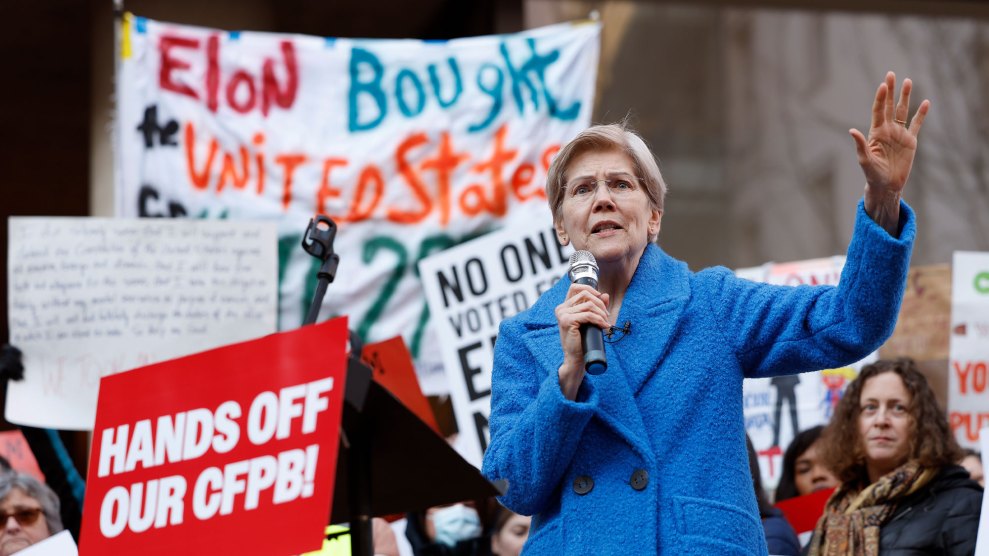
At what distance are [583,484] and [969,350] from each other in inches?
106

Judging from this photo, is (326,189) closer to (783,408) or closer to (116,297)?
Answer: (116,297)

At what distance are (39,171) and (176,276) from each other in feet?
14.2

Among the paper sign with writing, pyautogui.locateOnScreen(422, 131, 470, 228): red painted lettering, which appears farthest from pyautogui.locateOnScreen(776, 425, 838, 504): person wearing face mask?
the paper sign with writing

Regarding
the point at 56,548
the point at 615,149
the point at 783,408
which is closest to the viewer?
the point at 615,149

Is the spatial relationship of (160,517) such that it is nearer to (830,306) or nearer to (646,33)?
(830,306)

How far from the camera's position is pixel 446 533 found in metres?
4.61

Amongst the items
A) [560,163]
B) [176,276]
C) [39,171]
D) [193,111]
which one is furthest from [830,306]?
[39,171]

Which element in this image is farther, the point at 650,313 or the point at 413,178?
the point at 413,178

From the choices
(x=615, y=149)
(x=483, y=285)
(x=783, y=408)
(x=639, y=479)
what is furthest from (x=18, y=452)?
(x=639, y=479)

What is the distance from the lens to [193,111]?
17.6ft

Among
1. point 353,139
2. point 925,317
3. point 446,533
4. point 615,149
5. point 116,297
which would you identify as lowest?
point 446,533

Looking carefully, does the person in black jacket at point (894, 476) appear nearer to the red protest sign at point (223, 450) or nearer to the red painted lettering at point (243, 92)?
the red protest sign at point (223, 450)

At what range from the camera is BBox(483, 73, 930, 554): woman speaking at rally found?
2.30 m

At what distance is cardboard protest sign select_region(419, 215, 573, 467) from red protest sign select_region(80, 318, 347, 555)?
2713 mm
